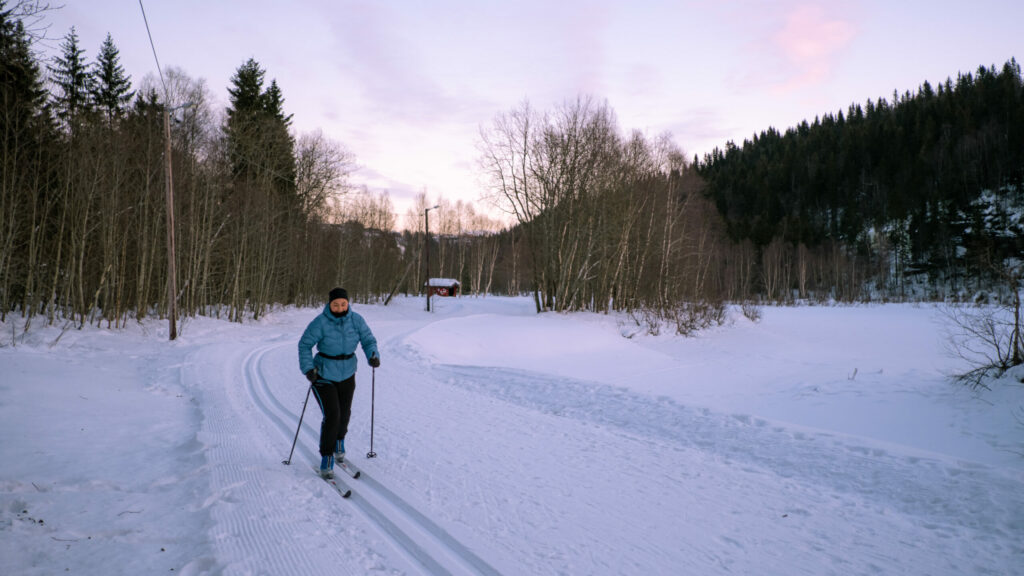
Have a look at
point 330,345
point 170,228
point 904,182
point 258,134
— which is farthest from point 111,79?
point 904,182

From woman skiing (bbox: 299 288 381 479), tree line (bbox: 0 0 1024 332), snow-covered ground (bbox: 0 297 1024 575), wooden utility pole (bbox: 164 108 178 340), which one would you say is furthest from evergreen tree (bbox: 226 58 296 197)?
woman skiing (bbox: 299 288 381 479)

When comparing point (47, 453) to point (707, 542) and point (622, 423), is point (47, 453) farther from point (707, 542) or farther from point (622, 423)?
point (622, 423)

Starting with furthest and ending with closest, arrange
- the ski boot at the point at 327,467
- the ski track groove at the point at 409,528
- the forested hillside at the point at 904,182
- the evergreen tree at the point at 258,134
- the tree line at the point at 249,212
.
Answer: the forested hillside at the point at 904,182
the evergreen tree at the point at 258,134
the tree line at the point at 249,212
the ski boot at the point at 327,467
the ski track groove at the point at 409,528

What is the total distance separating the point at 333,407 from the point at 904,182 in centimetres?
10173

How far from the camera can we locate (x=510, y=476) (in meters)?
4.84

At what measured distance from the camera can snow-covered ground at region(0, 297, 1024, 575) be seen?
330 cm

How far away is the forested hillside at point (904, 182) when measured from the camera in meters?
63.8

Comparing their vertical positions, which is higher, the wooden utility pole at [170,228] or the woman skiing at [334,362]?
the wooden utility pole at [170,228]

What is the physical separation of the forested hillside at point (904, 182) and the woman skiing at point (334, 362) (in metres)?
69.5

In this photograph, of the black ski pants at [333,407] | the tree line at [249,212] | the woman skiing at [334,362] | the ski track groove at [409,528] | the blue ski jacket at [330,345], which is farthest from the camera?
the tree line at [249,212]

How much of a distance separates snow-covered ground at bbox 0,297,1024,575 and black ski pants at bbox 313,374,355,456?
42 cm

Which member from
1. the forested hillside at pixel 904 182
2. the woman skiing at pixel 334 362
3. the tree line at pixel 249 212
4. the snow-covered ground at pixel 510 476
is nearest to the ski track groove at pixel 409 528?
the snow-covered ground at pixel 510 476

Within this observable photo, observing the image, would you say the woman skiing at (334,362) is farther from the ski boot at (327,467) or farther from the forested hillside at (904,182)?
the forested hillside at (904,182)

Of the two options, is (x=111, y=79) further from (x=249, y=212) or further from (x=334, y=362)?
(x=334, y=362)
